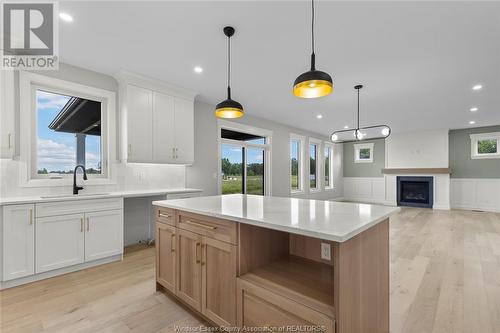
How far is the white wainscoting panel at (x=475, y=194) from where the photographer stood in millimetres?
7070

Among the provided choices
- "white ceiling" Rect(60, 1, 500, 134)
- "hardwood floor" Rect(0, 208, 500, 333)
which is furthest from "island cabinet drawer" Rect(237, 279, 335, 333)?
"white ceiling" Rect(60, 1, 500, 134)

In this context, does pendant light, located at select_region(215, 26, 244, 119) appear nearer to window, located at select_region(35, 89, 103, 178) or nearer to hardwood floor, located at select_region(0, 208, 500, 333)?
hardwood floor, located at select_region(0, 208, 500, 333)

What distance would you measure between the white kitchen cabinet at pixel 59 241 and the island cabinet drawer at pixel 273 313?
94.1 inches

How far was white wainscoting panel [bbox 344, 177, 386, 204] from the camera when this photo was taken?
9.08 metres

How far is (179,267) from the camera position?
2.04m

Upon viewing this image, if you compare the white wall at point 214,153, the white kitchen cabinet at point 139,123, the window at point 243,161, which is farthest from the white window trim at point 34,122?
the window at point 243,161

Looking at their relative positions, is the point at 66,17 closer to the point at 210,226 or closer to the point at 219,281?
the point at 210,226

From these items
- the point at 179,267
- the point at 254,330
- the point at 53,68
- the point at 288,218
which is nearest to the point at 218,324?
the point at 254,330

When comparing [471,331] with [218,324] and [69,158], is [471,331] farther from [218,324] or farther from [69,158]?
[69,158]

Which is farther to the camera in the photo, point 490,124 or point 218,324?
point 490,124

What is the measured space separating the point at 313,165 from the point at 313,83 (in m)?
7.15

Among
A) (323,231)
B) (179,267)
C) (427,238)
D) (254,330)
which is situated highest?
(323,231)

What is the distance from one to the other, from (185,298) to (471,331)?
89.3 inches

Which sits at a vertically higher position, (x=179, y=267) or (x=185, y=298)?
(x=179, y=267)
